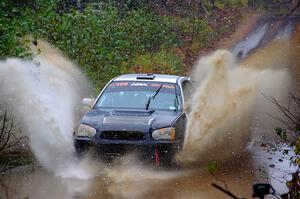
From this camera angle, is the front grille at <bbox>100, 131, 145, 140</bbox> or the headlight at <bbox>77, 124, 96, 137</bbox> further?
the headlight at <bbox>77, 124, 96, 137</bbox>

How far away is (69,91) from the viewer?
15328 mm

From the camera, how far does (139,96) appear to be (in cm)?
1134

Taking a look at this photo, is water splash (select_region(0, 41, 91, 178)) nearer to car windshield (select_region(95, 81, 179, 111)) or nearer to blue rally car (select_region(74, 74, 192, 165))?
blue rally car (select_region(74, 74, 192, 165))

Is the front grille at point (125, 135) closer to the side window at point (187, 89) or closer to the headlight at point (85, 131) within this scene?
the headlight at point (85, 131)

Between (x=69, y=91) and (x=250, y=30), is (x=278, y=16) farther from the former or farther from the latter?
(x=69, y=91)

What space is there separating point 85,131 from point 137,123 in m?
0.92

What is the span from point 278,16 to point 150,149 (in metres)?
27.7

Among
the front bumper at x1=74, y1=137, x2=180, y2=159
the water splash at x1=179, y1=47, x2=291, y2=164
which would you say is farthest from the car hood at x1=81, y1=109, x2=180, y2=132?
the water splash at x1=179, y1=47, x2=291, y2=164

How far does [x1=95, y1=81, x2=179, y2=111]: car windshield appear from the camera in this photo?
436 inches

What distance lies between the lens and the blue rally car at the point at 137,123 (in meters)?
9.84

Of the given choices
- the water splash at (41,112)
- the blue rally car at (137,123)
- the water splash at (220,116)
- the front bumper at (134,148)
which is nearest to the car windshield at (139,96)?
the blue rally car at (137,123)

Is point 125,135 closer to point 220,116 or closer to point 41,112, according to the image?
point 41,112

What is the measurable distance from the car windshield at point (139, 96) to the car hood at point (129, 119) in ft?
1.22

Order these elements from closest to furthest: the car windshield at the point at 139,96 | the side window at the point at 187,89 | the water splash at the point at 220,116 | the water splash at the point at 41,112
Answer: the water splash at the point at 41,112 → the water splash at the point at 220,116 → the car windshield at the point at 139,96 → the side window at the point at 187,89
